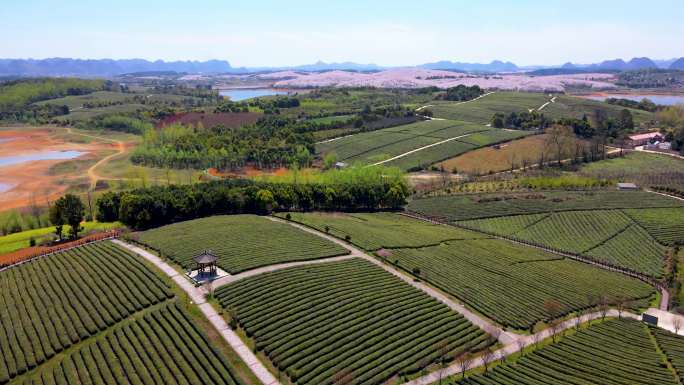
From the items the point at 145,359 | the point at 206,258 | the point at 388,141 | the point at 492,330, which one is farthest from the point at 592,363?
the point at 388,141

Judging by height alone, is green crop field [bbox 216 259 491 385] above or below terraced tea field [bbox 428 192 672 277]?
above

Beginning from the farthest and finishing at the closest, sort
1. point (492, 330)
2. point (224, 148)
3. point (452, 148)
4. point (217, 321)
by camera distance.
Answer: point (452, 148) → point (224, 148) → point (492, 330) → point (217, 321)

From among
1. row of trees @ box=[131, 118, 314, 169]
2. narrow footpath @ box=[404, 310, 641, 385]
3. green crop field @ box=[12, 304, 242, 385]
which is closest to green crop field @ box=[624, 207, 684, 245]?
narrow footpath @ box=[404, 310, 641, 385]

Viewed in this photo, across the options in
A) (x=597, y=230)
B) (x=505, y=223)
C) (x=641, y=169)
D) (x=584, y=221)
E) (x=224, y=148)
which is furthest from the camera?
(x=224, y=148)

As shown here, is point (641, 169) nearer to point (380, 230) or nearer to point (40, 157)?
point (380, 230)

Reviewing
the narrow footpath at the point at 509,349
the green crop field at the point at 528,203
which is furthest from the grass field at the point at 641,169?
the narrow footpath at the point at 509,349

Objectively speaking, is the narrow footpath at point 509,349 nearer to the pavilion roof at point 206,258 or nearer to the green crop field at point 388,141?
the pavilion roof at point 206,258

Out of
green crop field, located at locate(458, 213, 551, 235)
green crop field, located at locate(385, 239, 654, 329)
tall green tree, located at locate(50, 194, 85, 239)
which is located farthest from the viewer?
green crop field, located at locate(458, 213, 551, 235)

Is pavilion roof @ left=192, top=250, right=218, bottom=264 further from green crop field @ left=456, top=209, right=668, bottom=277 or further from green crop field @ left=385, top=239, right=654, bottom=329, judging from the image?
green crop field @ left=456, top=209, right=668, bottom=277
